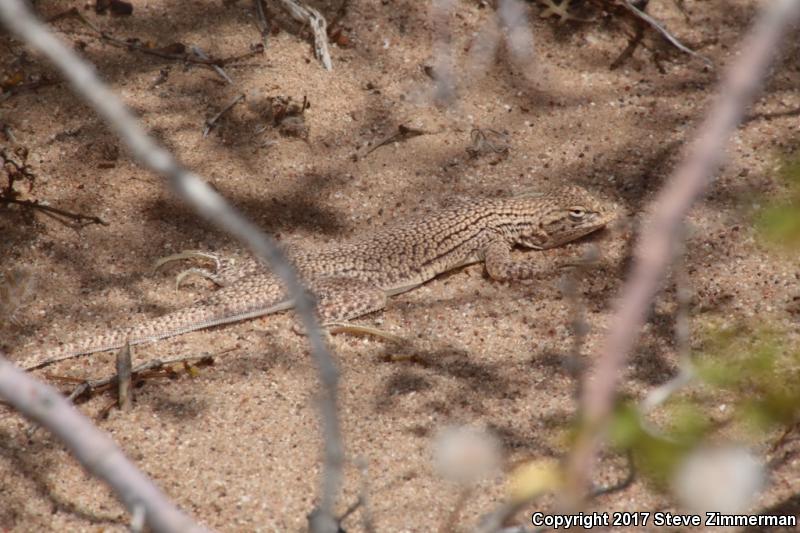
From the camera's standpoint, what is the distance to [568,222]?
5293mm

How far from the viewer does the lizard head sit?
206 inches

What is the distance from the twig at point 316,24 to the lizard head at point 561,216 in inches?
69.1

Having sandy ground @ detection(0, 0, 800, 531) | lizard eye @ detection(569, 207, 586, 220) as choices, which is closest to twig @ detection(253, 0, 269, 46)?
sandy ground @ detection(0, 0, 800, 531)

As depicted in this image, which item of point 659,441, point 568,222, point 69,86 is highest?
point 69,86

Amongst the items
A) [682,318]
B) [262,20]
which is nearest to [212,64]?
[262,20]

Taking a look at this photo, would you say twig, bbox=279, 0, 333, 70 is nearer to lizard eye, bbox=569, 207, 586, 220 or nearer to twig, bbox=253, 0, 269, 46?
twig, bbox=253, 0, 269, 46

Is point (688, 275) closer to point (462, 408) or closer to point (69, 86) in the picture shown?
point (462, 408)

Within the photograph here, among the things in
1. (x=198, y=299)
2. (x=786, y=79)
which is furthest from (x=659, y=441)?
(x=786, y=79)

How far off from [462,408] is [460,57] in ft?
10.3

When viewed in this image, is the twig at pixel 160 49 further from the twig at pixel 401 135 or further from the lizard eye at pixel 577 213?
the lizard eye at pixel 577 213

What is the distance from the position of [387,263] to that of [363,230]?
1.57 feet

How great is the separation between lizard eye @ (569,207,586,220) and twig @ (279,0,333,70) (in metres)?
2.06

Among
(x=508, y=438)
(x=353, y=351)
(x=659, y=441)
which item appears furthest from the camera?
(x=353, y=351)

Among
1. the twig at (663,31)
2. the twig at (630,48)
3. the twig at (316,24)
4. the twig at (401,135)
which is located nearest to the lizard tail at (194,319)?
the twig at (401,135)
